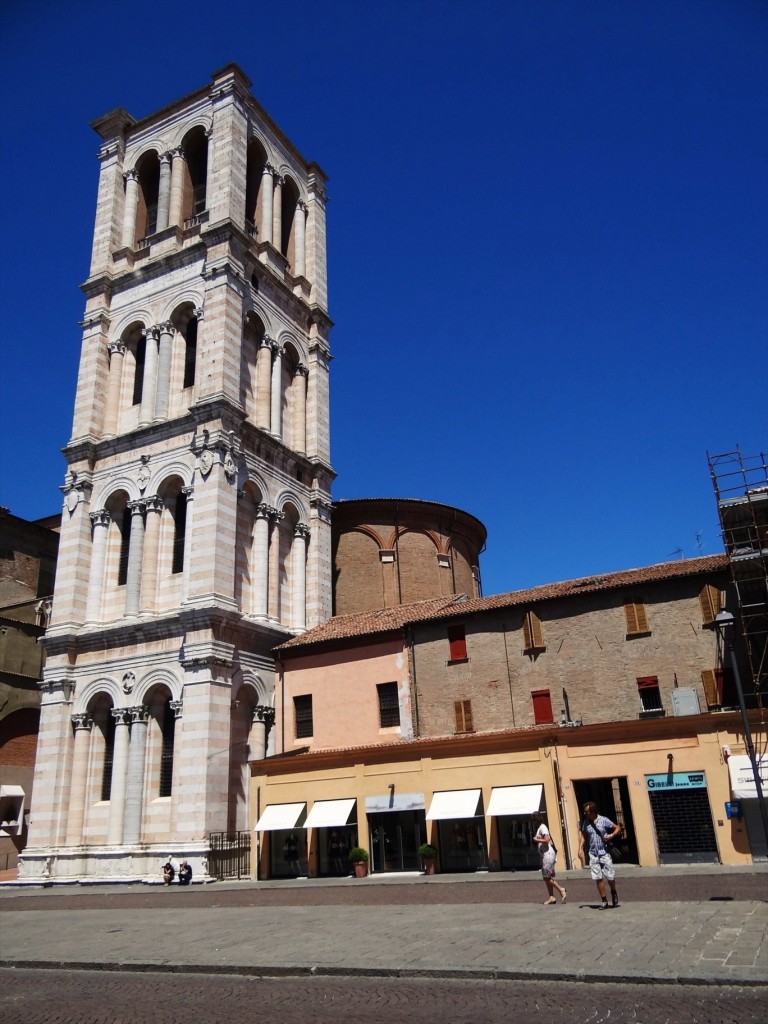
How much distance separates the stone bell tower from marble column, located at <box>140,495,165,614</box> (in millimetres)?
85

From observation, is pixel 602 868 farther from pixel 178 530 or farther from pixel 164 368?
pixel 164 368

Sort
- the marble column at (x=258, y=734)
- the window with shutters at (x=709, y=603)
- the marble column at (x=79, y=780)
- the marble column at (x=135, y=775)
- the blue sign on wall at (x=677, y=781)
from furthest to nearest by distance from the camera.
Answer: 1. the marble column at (x=258, y=734)
2. the marble column at (x=79, y=780)
3. the marble column at (x=135, y=775)
4. the window with shutters at (x=709, y=603)
5. the blue sign on wall at (x=677, y=781)

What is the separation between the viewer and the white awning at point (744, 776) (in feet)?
77.8

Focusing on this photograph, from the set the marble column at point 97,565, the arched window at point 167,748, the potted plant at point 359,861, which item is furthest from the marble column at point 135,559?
the potted plant at point 359,861

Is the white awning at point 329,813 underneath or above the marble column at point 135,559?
underneath

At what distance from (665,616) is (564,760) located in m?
5.96

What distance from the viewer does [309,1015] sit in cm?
917

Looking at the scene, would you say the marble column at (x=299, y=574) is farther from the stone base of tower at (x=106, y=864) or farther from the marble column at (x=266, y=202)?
the marble column at (x=266, y=202)

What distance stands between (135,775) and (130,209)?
1176 inches

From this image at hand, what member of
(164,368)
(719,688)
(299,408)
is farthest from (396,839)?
(164,368)

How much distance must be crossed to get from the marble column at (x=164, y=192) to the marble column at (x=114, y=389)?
682 centimetres

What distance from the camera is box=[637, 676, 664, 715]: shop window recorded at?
89.0 feet

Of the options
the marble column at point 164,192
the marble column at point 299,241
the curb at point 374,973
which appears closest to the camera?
the curb at point 374,973

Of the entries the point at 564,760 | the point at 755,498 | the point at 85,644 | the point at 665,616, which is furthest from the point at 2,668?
the point at 755,498
